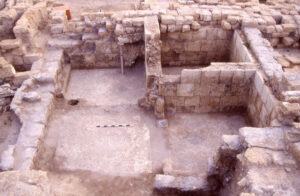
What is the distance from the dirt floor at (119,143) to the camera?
638 centimetres

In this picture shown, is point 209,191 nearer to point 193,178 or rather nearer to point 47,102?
point 193,178

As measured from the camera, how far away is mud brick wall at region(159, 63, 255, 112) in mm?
7258

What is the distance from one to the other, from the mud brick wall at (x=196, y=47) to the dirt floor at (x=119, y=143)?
1.68 metres

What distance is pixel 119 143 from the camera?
7.18 m

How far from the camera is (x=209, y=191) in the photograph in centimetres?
573

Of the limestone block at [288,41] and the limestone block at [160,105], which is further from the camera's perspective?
the limestone block at [288,41]

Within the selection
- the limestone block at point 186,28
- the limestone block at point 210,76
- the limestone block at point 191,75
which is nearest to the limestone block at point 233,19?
the limestone block at point 186,28

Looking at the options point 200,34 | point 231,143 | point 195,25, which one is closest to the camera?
point 231,143

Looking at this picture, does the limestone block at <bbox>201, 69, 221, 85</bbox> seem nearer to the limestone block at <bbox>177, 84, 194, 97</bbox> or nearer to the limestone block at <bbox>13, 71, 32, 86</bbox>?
the limestone block at <bbox>177, 84, 194, 97</bbox>

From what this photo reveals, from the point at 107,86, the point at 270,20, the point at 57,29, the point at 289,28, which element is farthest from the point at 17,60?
the point at 289,28

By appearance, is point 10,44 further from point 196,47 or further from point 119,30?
point 196,47

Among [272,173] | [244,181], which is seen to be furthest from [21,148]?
[272,173]

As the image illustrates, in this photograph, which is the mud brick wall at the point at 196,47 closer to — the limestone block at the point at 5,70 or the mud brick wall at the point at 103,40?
the mud brick wall at the point at 103,40

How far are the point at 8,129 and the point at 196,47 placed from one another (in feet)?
20.0
